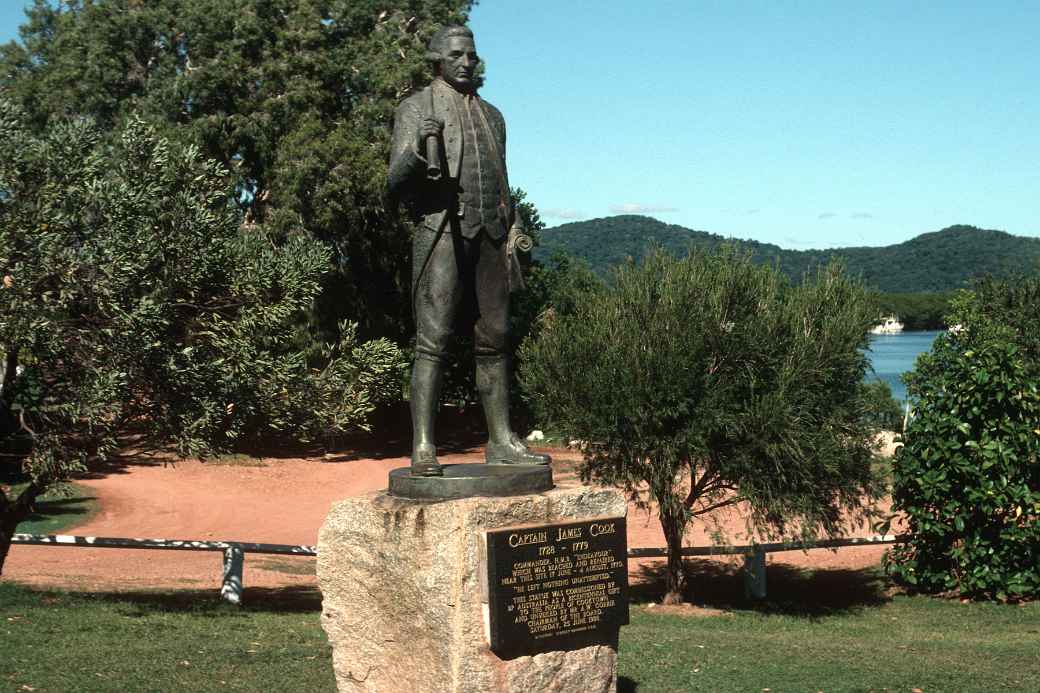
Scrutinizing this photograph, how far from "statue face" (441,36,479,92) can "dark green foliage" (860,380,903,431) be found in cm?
940

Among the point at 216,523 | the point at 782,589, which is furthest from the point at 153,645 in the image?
the point at 216,523

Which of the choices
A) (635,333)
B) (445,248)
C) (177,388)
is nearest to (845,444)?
(635,333)

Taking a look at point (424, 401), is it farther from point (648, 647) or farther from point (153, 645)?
point (153, 645)

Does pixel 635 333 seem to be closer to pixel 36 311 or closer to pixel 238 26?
pixel 36 311

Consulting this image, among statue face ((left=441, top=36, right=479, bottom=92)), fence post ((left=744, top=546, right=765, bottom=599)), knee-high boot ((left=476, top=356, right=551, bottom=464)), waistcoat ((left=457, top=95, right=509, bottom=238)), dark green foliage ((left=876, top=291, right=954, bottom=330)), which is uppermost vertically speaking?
dark green foliage ((left=876, top=291, right=954, bottom=330))

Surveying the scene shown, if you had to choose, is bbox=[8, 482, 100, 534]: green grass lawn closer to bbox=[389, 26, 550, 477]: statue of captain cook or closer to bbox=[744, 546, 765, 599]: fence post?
bbox=[744, 546, 765, 599]: fence post

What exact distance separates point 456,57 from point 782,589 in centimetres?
1157

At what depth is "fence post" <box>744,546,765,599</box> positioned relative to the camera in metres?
15.7

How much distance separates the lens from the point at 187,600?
14266mm

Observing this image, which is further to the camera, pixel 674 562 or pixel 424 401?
pixel 674 562

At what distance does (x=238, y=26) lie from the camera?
96.4 ft

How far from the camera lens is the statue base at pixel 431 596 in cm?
649

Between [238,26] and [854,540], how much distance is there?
20526 millimetres

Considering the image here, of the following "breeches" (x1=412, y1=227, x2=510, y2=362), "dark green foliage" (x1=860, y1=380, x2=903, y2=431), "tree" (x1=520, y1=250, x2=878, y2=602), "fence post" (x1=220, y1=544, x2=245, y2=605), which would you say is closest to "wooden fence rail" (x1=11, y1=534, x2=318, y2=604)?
"fence post" (x1=220, y1=544, x2=245, y2=605)
